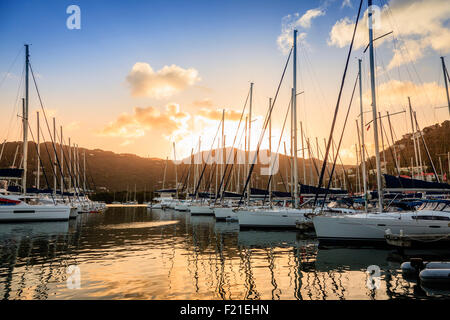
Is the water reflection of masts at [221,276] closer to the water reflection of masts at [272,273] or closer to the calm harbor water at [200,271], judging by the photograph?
the calm harbor water at [200,271]

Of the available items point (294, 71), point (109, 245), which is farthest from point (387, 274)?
point (294, 71)

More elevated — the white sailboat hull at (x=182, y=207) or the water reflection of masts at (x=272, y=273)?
the water reflection of masts at (x=272, y=273)

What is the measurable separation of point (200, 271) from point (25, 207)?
30.9 m

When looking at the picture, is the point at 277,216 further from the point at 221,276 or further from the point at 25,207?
the point at 25,207

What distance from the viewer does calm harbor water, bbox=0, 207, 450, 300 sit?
32.0 ft

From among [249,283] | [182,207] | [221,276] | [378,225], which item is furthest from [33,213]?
[182,207]

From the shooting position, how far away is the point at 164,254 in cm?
1673

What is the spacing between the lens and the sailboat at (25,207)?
3316cm

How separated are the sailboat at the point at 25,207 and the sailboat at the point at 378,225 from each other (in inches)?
1235

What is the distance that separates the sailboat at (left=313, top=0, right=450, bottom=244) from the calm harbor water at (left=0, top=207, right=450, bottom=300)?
1.17 metres
